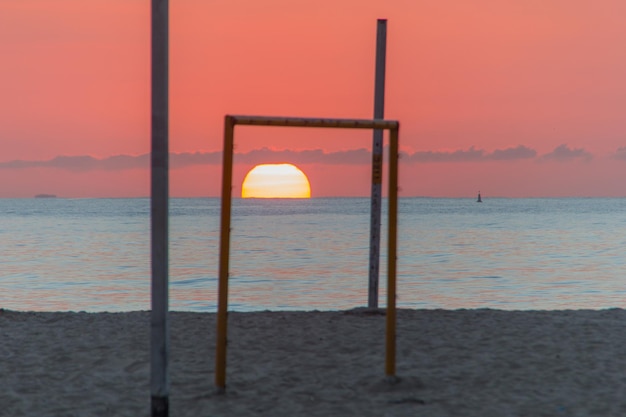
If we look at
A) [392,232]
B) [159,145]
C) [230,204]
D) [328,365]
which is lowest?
[328,365]

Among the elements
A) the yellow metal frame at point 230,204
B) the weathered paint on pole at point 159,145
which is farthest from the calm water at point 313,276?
the weathered paint on pole at point 159,145

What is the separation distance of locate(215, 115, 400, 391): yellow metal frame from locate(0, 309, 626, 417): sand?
1.25ft

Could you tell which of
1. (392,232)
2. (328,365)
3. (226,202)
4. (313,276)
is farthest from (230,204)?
(313,276)

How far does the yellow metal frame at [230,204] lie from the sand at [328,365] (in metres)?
0.38

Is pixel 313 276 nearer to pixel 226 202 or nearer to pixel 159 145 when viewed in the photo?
pixel 226 202

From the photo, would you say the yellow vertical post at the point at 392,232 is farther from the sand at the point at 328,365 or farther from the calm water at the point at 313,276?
the calm water at the point at 313,276

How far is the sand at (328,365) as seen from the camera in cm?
782

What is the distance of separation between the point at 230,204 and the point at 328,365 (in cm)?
257

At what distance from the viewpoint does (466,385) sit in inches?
334

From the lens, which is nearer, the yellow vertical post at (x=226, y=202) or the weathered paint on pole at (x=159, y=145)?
the weathered paint on pole at (x=159, y=145)

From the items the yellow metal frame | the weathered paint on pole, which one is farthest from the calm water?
the weathered paint on pole

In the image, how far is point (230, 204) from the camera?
7.75m

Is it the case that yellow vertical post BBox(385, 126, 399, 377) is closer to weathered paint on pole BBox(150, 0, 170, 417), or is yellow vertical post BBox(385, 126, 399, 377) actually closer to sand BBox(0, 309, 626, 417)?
sand BBox(0, 309, 626, 417)

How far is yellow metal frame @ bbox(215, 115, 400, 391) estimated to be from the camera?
25.5 ft
